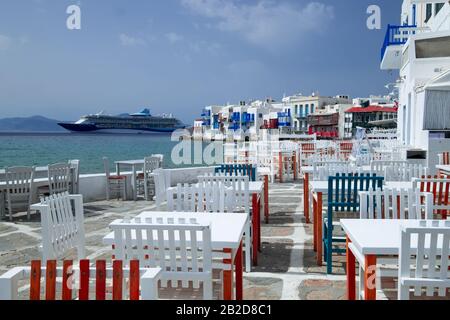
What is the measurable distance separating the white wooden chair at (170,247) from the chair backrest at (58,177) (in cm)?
577

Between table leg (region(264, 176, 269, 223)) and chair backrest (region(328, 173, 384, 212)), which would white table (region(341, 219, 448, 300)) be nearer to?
chair backrest (region(328, 173, 384, 212))

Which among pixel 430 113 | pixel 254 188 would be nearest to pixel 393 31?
pixel 430 113

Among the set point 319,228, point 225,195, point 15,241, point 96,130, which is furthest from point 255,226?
point 96,130

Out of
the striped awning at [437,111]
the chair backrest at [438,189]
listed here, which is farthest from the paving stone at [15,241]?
the striped awning at [437,111]

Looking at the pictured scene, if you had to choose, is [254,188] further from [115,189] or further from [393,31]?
[393,31]

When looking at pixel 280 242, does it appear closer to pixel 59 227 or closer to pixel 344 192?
pixel 344 192

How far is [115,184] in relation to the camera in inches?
399

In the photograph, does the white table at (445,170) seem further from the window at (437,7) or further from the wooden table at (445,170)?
the window at (437,7)

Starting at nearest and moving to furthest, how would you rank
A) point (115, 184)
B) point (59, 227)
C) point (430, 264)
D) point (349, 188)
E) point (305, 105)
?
point (430, 264) < point (59, 227) < point (349, 188) < point (115, 184) < point (305, 105)

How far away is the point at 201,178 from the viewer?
5.34 metres

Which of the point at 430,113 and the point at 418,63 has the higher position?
the point at 418,63

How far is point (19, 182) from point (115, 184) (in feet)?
8.48

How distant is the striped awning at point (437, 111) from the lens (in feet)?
38.2

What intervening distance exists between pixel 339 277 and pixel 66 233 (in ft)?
8.18
